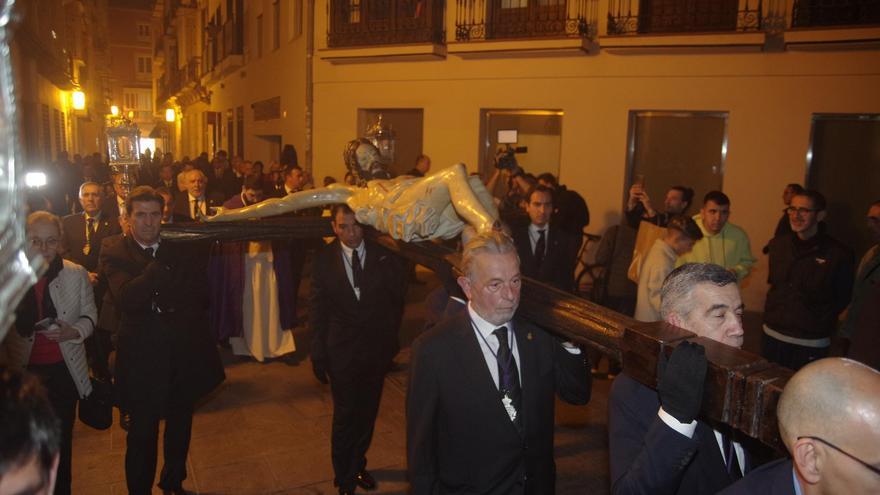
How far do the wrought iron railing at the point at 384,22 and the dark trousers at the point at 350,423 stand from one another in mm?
9909

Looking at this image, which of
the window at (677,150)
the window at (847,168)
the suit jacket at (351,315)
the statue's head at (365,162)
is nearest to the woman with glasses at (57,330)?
the suit jacket at (351,315)

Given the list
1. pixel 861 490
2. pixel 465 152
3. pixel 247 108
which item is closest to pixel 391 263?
pixel 861 490

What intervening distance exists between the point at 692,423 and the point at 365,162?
298 centimetres

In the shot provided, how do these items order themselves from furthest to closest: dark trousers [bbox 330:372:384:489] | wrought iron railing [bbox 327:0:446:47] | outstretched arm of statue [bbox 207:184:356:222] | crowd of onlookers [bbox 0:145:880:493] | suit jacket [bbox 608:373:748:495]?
wrought iron railing [bbox 327:0:446:47] → dark trousers [bbox 330:372:384:489] → outstretched arm of statue [bbox 207:184:356:222] → crowd of onlookers [bbox 0:145:880:493] → suit jacket [bbox 608:373:748:495]

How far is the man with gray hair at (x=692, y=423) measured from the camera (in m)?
2.08

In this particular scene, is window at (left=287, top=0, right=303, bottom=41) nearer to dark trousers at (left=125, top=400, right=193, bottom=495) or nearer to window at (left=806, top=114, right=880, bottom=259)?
window at (left=806, top=114, right=880, bottom=259)

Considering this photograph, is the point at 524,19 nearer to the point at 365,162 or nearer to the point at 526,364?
the point at 365,162

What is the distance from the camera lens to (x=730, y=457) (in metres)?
2.41

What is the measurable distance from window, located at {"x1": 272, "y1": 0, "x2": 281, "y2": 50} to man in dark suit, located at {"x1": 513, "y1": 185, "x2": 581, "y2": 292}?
1402 centimetres

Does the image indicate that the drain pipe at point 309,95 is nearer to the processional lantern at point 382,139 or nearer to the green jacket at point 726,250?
the processional lantern at point 382,139

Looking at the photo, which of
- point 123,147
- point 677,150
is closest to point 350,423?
point 123,147

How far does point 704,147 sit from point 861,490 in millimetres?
10258

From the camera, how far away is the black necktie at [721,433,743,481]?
240cm

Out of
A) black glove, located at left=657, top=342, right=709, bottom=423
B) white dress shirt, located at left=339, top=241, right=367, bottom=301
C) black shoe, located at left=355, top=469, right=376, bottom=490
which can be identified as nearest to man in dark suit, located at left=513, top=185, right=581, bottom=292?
white dress shirt, located at left=339, top=241, right=367, bottom=301
